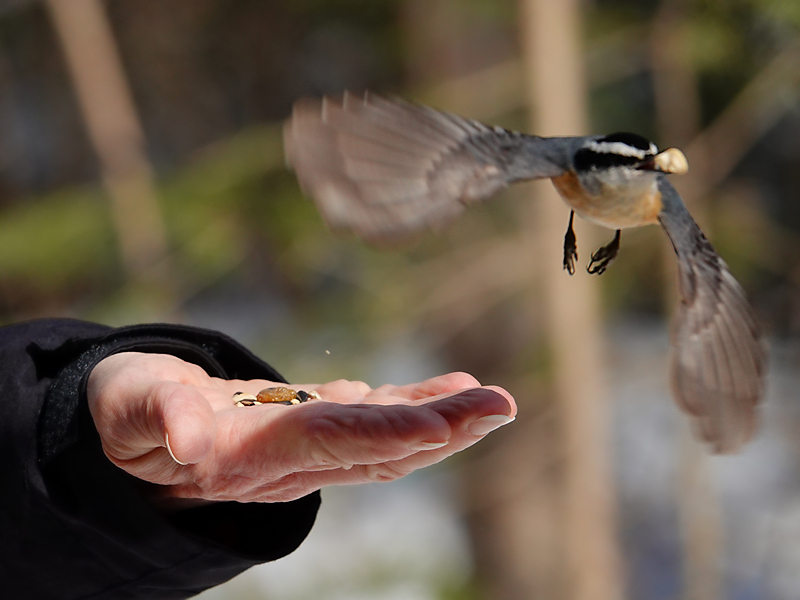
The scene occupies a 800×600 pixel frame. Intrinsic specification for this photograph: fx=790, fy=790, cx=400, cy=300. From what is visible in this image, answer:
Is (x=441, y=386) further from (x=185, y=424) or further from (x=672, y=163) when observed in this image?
(x=672, y=163)

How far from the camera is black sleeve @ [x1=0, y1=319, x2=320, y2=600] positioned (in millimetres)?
618

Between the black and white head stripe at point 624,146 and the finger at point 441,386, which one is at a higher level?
the black and white head stripe at point 624,146

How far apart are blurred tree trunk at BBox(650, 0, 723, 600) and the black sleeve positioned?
109 cm

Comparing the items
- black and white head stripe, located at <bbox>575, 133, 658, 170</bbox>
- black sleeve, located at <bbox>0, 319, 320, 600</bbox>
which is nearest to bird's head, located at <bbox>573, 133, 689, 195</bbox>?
black and white head stripe, located at <bbox>575, 133, 658, 170</bbox>

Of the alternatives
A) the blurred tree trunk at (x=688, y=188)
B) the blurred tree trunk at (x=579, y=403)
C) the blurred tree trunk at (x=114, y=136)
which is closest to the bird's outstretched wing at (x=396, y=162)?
the blurred tree trunk at (x=579, y=403)

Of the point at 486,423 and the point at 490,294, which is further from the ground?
the point at 490,294

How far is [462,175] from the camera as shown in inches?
12.4

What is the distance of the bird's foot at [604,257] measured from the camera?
1.17 feet

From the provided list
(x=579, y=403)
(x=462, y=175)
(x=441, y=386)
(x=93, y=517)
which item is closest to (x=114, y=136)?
(x=579, y=403)

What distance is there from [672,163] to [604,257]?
0.09 meters

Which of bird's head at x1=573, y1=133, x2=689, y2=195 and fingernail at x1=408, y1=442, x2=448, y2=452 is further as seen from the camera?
fingernail at x1=408, y1=442, x2=448, y2=452

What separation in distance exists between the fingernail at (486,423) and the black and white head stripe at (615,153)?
8.0 inches

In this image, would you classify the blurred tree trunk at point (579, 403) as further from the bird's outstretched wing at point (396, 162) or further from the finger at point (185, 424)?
the bird's outstretched wing at point (396, 162)

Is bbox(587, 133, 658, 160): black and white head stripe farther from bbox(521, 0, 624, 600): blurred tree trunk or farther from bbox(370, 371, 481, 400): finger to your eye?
bbox(521, 0, 624, 600): blurred tree trunk
